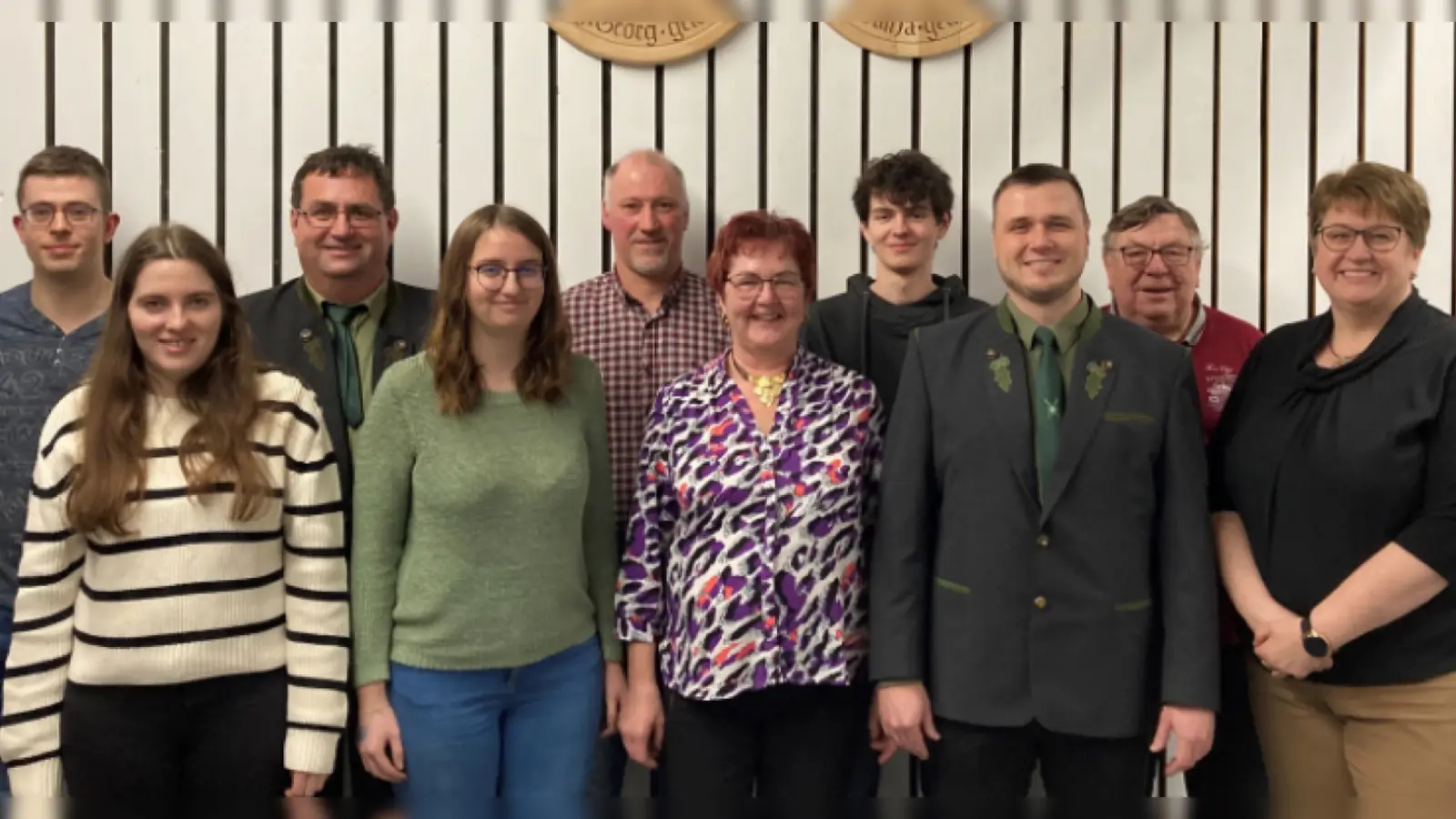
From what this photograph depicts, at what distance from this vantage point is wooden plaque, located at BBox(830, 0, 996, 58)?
3361 millimetres

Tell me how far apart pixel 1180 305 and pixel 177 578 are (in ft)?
7.69

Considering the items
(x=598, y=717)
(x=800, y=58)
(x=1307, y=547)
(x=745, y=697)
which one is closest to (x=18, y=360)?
(x=598, y=717)

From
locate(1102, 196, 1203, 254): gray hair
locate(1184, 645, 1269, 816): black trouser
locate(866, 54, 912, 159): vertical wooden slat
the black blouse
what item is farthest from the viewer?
locate(866, 54, 912, 159): vertical wooden slat

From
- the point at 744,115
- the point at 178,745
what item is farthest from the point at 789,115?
the point at 178,745

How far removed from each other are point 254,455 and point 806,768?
3.77ft

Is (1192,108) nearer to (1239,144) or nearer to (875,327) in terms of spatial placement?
(1239,144)

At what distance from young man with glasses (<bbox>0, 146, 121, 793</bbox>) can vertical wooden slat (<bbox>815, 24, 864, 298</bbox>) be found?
6.37 ft

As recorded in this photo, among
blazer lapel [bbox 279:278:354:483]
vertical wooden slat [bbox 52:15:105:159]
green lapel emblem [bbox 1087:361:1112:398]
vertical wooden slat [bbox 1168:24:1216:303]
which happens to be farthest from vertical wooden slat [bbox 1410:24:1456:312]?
vertical wooden slat [bbox 52:15:105:159]

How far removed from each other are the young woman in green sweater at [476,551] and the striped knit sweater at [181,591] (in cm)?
9

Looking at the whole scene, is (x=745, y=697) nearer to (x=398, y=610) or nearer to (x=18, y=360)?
(x=398, y=610)

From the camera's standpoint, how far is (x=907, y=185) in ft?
9.44

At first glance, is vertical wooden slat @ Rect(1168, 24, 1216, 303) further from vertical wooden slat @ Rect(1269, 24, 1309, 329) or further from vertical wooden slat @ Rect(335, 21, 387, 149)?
vertical wooden slat @ Rect(335, 21, 387, 149)

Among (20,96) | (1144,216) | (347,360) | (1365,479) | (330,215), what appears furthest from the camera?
(20,96)

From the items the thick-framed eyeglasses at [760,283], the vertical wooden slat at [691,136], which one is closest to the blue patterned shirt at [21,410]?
the thick-framed eyeglasses at [760,283]
